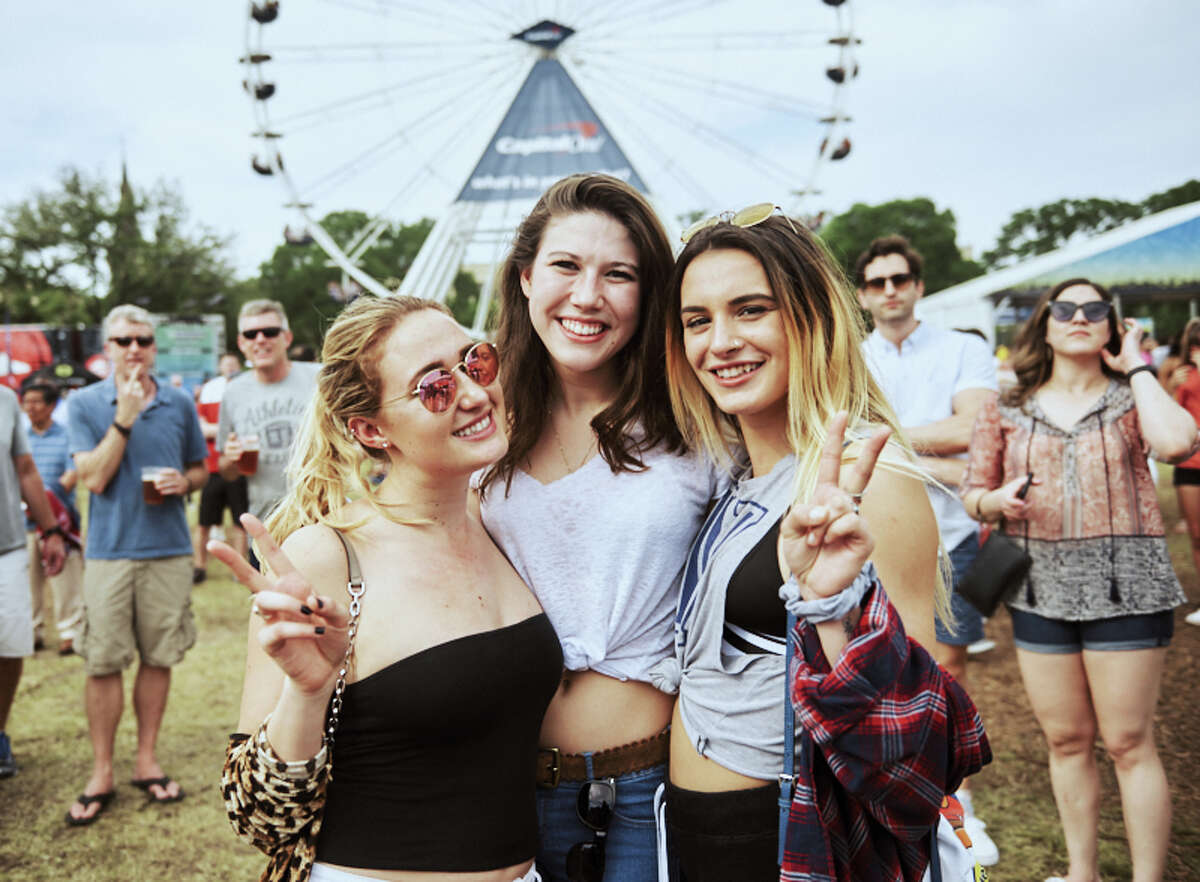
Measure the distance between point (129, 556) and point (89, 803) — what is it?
115 cm

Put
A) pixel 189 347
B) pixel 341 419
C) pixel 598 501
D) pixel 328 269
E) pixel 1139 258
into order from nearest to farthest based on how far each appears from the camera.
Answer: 1. pixel 341 419
2. pixel 598 501
3. pixel 1139 258
4. pixel 189 347
5. pixel 328 269

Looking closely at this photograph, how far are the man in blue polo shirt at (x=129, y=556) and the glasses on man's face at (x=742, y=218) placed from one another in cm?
333

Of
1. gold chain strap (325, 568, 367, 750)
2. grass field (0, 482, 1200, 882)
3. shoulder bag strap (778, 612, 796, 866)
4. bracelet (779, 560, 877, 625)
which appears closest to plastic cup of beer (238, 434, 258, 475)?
grass field (0, 482, 1200, 882)

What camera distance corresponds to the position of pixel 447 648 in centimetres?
164

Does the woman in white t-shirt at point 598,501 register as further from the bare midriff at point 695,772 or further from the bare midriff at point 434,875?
the bare midriff at point 434,875

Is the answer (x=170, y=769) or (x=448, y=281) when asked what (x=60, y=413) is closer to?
(x=170, y=769)

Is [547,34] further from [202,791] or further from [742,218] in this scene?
[742,218]

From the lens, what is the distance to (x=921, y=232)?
178ft

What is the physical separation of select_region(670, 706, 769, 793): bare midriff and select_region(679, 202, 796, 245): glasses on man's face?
3.45ft

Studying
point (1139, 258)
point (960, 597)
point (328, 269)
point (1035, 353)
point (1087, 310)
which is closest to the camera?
point (1087, 310)

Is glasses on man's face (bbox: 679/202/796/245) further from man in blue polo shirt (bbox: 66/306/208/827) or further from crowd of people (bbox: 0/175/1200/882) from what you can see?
man in blue polo shirt (bbox: 66/306/208/827)

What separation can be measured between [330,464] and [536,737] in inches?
28.5

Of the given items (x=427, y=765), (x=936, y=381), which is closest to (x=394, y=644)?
(x=427, y=765)

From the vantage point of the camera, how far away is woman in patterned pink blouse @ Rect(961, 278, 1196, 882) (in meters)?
2.83
